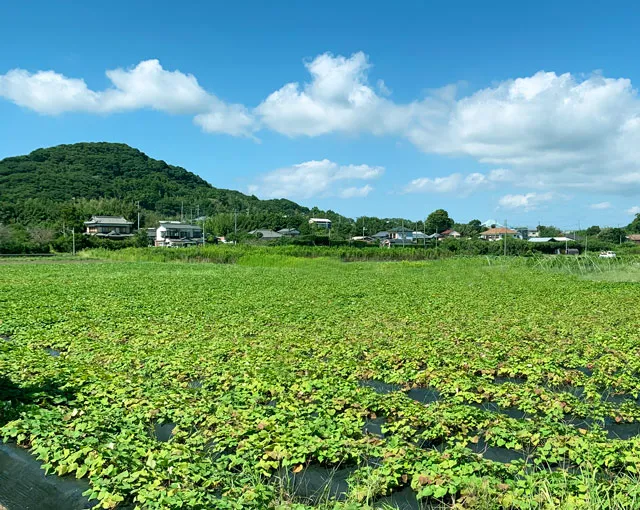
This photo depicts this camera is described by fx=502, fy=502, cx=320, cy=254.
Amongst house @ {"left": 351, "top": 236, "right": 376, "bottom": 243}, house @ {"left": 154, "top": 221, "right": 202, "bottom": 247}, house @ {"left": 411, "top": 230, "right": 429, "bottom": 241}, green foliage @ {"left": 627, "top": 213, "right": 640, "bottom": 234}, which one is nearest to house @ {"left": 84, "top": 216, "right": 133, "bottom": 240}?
house @ {"left": 154, "top": 221, "right": 202, "bottom": 247}

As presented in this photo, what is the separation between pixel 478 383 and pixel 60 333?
890 centimetres

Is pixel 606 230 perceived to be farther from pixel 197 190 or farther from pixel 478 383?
pixel 197 190

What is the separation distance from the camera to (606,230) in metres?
88.6

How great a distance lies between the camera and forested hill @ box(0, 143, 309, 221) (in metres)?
106

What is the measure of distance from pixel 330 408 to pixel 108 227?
8623cm

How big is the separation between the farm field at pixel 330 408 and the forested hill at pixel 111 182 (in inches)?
3398

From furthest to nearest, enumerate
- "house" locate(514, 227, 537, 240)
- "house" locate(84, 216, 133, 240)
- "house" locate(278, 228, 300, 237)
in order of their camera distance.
A: "house" locate(514, 227, 537, 240)
"house" locate(278, 228, 300, 237)
"house" locate(84, 216, 133, 240)

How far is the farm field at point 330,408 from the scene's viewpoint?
14.0ft

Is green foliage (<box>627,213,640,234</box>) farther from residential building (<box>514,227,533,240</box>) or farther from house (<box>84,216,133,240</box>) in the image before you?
house (<box>84,216,133,240</box>)

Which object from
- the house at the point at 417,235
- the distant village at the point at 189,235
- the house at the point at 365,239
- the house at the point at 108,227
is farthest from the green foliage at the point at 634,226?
the house at the point at 108,227

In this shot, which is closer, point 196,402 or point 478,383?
point 196,402

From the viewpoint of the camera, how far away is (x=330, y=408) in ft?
19.9

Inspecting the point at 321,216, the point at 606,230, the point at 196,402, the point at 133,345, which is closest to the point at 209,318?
the point at 133,345

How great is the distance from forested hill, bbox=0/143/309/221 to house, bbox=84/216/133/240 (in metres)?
7.87
